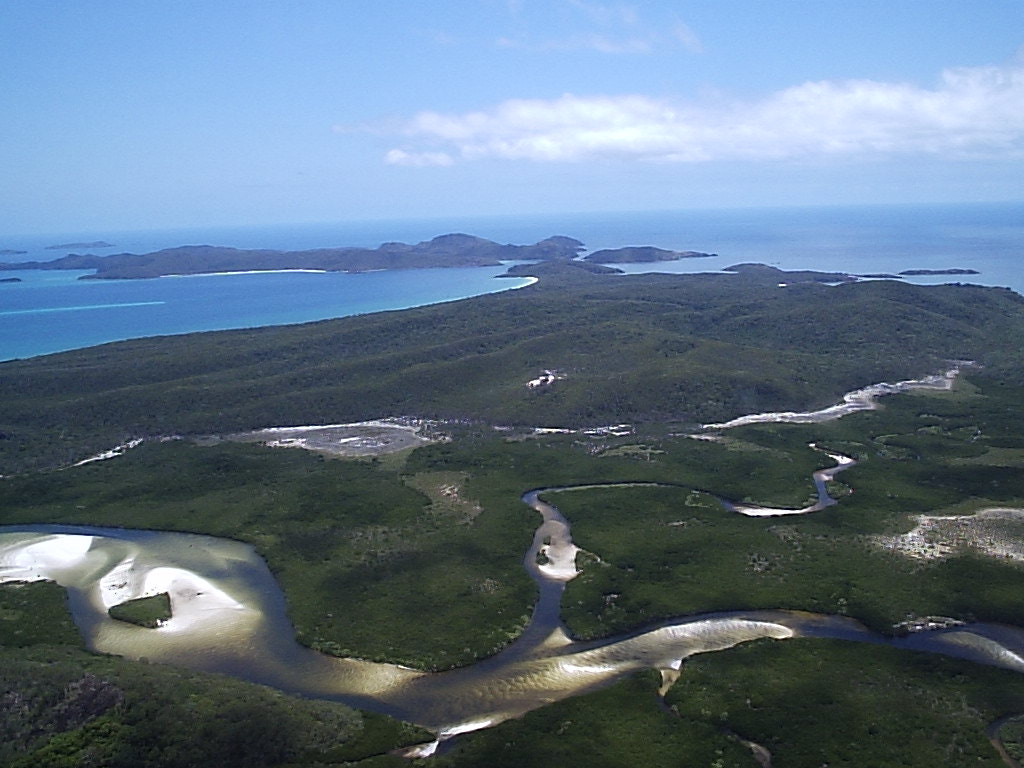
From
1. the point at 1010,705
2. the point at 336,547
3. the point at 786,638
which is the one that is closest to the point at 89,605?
the point at 336,547

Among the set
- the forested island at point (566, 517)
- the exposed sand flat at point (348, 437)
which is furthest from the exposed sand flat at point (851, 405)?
the exposed sand flat at point (348, 437)

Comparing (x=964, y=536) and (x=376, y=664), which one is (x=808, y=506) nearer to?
(x=964, y=536)

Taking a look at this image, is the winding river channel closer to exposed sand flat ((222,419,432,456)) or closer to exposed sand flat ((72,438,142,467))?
exposed sand flat ((72,438,142,467))

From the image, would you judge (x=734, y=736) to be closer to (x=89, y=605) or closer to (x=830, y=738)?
(x=830, y=738)

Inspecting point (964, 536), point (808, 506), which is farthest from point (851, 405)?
point (964, 536)

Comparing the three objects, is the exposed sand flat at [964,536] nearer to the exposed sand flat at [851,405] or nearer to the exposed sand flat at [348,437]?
the exposed sand flat at [851,405]

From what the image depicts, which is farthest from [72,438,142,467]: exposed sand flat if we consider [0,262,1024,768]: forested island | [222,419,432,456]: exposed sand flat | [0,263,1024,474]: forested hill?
[222,419,432,456]: exposed sand flat
